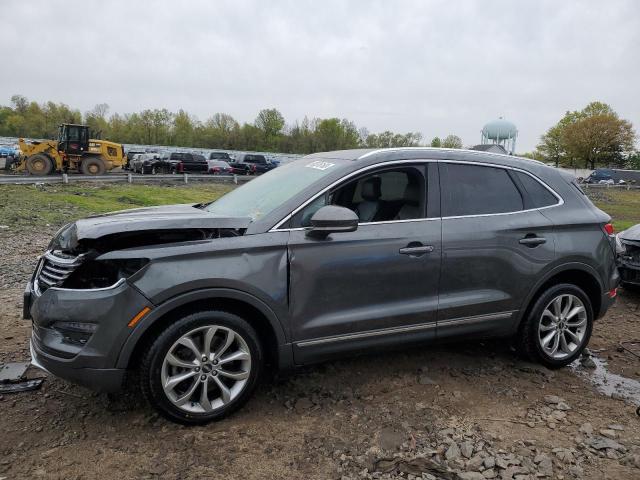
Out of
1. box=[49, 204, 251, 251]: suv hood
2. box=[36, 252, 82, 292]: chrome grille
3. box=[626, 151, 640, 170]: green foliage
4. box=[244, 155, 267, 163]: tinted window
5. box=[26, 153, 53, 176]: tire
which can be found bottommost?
box=[36, 252, 82, 292]: chrome grille

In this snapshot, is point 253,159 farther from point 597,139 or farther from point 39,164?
point 597,139

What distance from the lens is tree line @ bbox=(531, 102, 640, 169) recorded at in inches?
2810

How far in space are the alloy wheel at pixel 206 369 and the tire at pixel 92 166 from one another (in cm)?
2514

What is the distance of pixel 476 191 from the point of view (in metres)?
3.90

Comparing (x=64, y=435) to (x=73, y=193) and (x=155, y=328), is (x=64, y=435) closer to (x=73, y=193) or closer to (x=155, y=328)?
(x=155, y=328)

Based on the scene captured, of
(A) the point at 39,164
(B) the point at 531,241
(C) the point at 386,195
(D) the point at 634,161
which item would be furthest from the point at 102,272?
(D) the point at 634,161

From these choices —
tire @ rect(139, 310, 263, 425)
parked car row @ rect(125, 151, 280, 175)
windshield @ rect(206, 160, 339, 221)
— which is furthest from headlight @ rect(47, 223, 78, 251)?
parked car row @ rect(125, 151, 280, 175)

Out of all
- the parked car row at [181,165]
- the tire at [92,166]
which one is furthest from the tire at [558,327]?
the parked car row at [181,165]

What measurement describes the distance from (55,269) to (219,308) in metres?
1.05

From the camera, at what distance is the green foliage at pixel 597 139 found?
71375 mm

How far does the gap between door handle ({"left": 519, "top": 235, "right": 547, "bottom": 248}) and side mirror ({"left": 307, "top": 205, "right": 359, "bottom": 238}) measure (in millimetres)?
1500

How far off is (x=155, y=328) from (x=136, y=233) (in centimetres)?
59

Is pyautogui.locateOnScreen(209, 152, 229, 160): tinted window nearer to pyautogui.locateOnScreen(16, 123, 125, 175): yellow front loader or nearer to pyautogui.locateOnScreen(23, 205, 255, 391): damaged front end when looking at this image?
pyautogui.locateOnScreen(16, 123, 125, 175): yellow front loader

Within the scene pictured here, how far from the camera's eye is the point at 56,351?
114 inches
